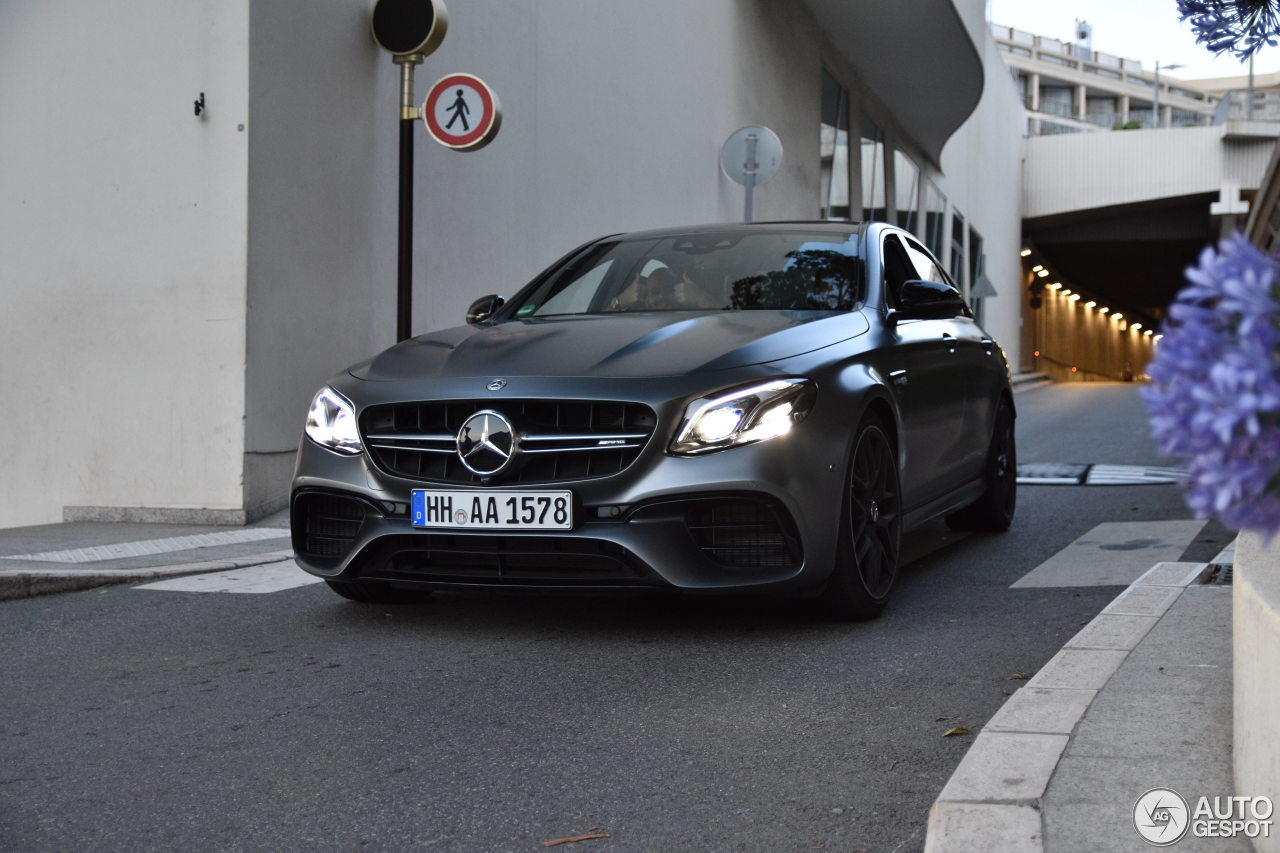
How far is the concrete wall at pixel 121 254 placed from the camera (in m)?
8.08

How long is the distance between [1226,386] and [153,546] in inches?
255

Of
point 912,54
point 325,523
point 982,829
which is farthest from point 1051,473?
point 912,54

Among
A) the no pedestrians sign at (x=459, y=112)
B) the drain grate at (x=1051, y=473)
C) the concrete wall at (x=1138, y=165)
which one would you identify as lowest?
the drain grate at (x=1051, y=473)

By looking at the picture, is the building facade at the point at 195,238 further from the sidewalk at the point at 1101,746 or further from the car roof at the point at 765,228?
the sidewalk at the point at 1101,746

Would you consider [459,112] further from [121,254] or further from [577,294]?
[577,294]

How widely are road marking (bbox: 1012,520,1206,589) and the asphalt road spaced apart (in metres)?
0.26

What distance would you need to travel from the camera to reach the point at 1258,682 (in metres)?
2.30

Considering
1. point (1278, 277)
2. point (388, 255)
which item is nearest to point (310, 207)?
point (388, 255)

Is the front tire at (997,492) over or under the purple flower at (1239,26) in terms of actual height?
under

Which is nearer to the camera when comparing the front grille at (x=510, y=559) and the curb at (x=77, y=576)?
the front grille at (x=510, y=559)

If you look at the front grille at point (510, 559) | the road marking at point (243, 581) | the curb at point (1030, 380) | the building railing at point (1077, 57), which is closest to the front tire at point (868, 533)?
the front grille at point (510, 559)

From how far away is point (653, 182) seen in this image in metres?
15.1

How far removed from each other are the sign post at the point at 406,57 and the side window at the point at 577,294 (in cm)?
282

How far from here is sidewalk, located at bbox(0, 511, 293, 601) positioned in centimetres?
588
